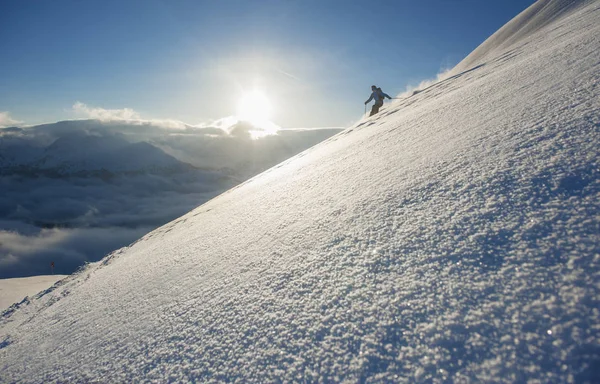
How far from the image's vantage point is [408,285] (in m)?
1.06

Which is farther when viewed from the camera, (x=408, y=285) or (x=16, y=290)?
(x=16, y=290)

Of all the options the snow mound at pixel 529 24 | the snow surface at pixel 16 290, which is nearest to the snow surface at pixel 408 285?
the snow mound at pixel 529 24

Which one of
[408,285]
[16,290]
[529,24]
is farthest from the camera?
[16,290]

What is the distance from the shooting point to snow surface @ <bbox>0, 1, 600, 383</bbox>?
784mm

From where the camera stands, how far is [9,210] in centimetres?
18638

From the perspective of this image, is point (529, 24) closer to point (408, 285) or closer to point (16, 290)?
point (408, 285)

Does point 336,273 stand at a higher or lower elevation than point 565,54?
lower

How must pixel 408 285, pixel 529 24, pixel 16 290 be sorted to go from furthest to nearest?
1. pixel 16 290
2. pixel 529 24
3. pixel 408 285

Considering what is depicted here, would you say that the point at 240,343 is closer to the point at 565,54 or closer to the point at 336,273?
the point at 336,273

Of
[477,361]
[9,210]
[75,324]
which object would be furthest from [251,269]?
[9,210]

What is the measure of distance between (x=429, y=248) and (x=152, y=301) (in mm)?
1797

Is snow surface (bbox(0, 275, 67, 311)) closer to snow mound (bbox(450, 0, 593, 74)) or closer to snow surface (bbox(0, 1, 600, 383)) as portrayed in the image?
snow surface (bbox(0, 1, 600, 383))

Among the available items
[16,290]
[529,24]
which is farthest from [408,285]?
[16,290]

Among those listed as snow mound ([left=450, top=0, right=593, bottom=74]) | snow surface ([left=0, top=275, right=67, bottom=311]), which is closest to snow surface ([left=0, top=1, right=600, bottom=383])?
snow mound ([left=450, top=0, right=593, bottom=74])
